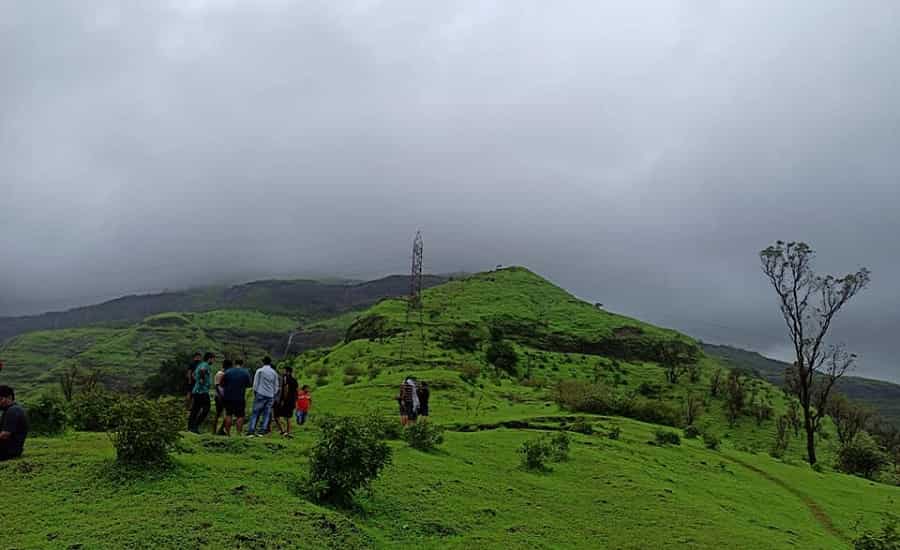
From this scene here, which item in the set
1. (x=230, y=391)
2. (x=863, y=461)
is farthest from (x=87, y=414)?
(x=863, y=461)

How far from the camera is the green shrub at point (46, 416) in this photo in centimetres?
1736

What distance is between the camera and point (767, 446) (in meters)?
58.8

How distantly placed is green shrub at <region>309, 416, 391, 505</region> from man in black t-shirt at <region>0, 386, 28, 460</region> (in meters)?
6.12

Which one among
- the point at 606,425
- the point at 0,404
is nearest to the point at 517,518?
the point at 0,404

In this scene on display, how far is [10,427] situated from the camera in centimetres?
1288

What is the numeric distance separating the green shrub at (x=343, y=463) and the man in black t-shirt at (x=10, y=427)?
6122 mm

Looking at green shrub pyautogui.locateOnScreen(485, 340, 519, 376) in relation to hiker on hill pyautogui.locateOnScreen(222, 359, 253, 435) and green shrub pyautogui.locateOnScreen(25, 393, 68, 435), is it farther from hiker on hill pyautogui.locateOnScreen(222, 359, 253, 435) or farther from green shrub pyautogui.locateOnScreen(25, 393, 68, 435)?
green shrub pyautogui.locateOnScreen(25, 393, 68, 435)

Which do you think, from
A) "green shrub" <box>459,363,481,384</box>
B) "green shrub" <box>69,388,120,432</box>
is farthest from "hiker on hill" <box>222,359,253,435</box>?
"green shrub" <box>459,363,481,384</box>

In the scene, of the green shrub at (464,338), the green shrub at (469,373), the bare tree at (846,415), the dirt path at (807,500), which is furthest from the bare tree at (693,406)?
the dirt path at (807,500)

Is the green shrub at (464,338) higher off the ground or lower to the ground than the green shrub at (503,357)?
higher

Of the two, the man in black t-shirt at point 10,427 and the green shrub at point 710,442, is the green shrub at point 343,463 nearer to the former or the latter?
the man in black t-shirt at point 10,427

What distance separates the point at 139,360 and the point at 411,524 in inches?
6637

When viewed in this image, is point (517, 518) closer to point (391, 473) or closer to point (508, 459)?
point (391, 473)

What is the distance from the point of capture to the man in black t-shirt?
1280 centimetres
